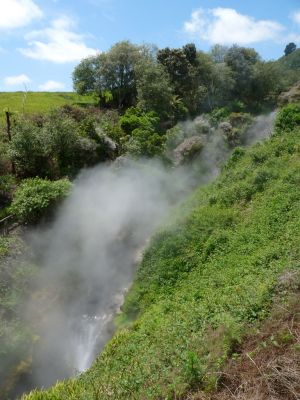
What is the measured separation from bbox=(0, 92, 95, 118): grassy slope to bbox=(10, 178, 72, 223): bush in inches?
598

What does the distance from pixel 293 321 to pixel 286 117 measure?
22.8 m

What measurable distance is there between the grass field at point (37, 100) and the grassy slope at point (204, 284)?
2105 centimetres

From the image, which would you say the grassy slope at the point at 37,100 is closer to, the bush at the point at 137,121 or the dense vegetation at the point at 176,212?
the dense vegetation at the point at 176,212

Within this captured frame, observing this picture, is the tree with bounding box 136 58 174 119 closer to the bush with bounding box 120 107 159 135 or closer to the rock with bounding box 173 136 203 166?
the bush with bounding box 120 107 159 135

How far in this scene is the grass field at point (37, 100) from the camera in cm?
3825

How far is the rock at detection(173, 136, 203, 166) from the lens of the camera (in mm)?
31656

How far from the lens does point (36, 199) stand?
22062mm

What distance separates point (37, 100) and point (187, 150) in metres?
21.6

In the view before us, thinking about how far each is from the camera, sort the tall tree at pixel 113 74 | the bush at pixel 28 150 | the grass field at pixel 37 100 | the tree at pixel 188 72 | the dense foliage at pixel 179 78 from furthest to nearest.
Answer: the tall tree at pixel 113 74 → the tree at pixel 188 72 → the grass field at pixel 37 100 → the dense foliage at pixel 179 78 → the bush at pixel 28 150

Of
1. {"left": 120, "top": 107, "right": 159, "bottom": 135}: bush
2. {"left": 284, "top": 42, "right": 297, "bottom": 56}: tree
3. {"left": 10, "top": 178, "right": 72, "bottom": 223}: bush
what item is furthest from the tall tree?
{"left": 284, "top": 42, "right": 297, "bottom": 56}: tree

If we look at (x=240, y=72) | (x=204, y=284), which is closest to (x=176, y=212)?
(x=204, y=284)

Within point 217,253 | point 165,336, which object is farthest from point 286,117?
point 165,336

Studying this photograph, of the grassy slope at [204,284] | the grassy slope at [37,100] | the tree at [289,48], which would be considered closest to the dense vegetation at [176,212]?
the grassy slope at [204,284]

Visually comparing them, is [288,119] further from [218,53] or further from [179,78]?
[218,53]
